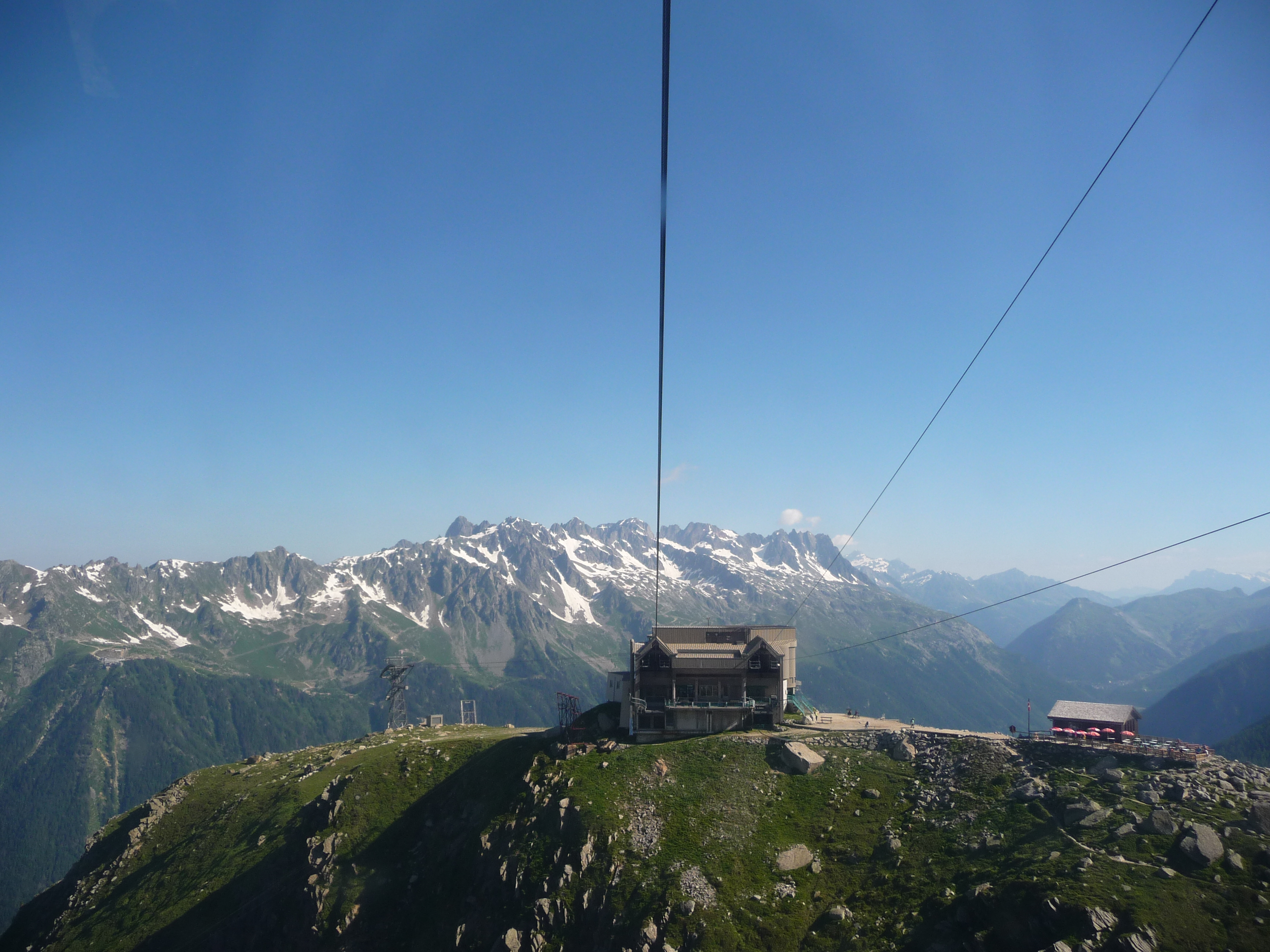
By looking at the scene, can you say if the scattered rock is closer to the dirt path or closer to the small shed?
the dirt path

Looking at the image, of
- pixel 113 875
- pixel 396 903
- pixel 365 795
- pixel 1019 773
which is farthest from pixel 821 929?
pixel 113 875

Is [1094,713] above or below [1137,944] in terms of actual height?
above

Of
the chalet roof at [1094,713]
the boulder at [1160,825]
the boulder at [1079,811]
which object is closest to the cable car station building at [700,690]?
the chalet roof at [1094,713]

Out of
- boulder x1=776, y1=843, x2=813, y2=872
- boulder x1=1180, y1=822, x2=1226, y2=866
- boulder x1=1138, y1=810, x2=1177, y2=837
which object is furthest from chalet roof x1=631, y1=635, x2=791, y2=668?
boulder x1=1180, y1=822, x2=1226, y2=866

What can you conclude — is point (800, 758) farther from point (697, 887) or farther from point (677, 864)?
point (697, 887)

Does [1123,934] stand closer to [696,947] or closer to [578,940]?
[696,947]

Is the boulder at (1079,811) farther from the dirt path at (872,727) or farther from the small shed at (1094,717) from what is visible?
the small shed at (1094,717)

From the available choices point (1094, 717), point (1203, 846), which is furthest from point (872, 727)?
point (1203, 846)
